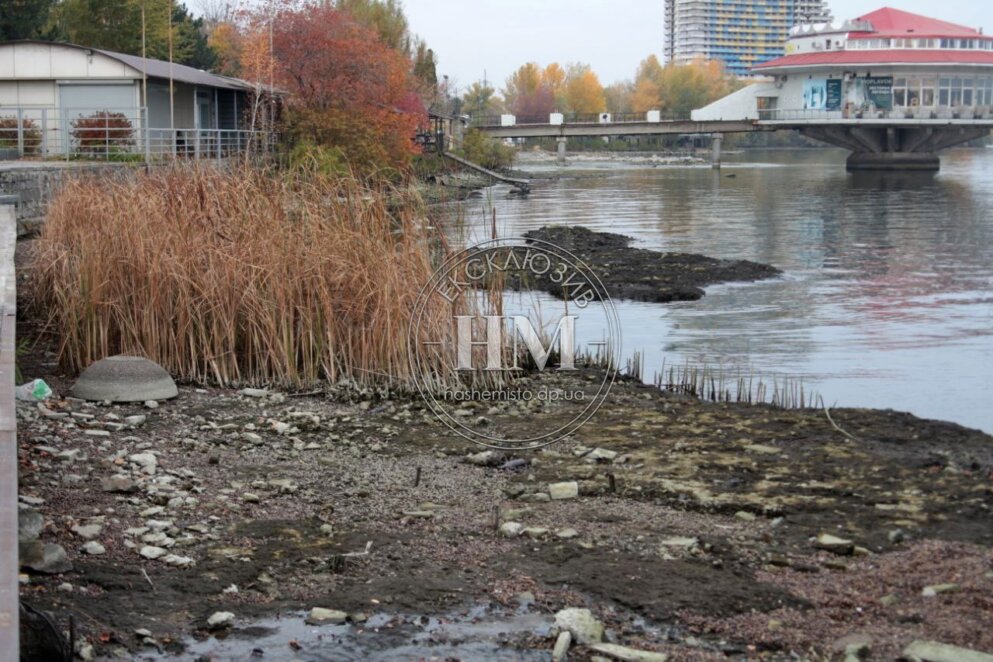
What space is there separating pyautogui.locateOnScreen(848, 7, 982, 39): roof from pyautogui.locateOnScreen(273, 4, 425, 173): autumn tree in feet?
162

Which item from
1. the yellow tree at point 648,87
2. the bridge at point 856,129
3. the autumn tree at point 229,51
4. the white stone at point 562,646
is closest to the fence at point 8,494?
the white stone at point 562,646

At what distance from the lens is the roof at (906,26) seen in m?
84.6

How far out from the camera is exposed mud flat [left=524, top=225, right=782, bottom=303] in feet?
67.1

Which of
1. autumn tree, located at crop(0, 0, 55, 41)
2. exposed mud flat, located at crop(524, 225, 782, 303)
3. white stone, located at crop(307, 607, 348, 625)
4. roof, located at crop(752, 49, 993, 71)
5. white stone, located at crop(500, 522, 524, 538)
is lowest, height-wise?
white stone, located at crop(307, 607, 348, 625)

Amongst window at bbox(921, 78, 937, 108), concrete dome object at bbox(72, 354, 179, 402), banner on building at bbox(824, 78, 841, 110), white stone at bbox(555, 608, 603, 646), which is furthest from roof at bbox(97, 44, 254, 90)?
window at bbox(921, 78, 937, 108)

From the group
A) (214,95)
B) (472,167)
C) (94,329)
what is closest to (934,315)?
(94,329)

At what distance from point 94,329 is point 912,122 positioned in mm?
70983

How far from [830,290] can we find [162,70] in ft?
67.8

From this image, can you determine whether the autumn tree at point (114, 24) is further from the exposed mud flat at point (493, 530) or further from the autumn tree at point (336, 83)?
the exposed mud flat at point (493, 530)

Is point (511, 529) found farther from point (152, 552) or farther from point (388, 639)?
point (152, 552)

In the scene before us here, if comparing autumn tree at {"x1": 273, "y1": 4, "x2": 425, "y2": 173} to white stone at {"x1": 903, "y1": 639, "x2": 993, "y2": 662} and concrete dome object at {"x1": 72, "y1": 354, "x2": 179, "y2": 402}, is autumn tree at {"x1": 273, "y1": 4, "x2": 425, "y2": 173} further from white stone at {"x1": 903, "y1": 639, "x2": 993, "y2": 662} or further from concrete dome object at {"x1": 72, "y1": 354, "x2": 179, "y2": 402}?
white stone at {"x1": 903, "y1": 639, "x2": 993, "y2": 662}

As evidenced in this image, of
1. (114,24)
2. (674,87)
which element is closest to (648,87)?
(674,87)

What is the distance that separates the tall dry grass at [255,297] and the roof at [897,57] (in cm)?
7555

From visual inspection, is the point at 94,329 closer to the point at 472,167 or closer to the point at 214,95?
the point at 214,95
